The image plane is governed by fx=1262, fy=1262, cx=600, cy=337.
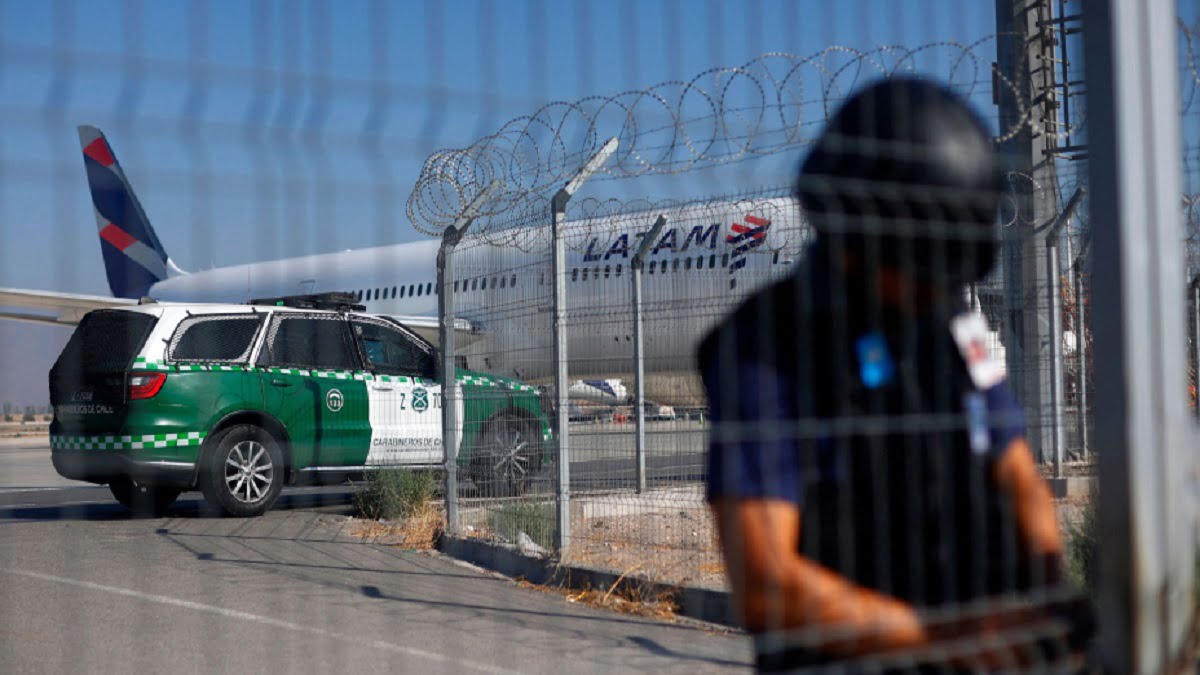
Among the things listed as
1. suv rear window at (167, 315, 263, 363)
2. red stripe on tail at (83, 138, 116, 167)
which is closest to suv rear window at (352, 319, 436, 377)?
suv rear window at (167, 315, 263, 363)

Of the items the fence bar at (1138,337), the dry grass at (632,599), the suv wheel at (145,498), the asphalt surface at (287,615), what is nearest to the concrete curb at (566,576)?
the dry grass at (632,599)

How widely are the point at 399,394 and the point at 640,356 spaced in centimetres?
451

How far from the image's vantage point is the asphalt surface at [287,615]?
5074 millimetres

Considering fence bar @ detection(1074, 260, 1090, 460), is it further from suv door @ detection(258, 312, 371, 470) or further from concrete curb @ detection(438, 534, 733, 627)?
suv door @ detection(258, 312, 371, 470)

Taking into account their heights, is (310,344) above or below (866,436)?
above

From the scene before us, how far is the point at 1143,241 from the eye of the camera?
240 cm

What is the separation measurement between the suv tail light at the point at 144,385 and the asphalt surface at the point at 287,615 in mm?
981

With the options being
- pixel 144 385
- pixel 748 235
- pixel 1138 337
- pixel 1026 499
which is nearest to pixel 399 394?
pixel 144 385

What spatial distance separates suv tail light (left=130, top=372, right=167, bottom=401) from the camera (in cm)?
897

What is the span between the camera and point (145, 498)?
10289 millimetres

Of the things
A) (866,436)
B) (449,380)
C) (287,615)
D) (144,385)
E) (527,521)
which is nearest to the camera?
(866,436)

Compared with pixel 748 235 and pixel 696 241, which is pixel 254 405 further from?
pixel 748 235

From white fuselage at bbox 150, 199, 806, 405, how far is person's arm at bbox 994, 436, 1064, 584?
3.12m

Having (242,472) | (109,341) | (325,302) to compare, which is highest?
(325,302)
